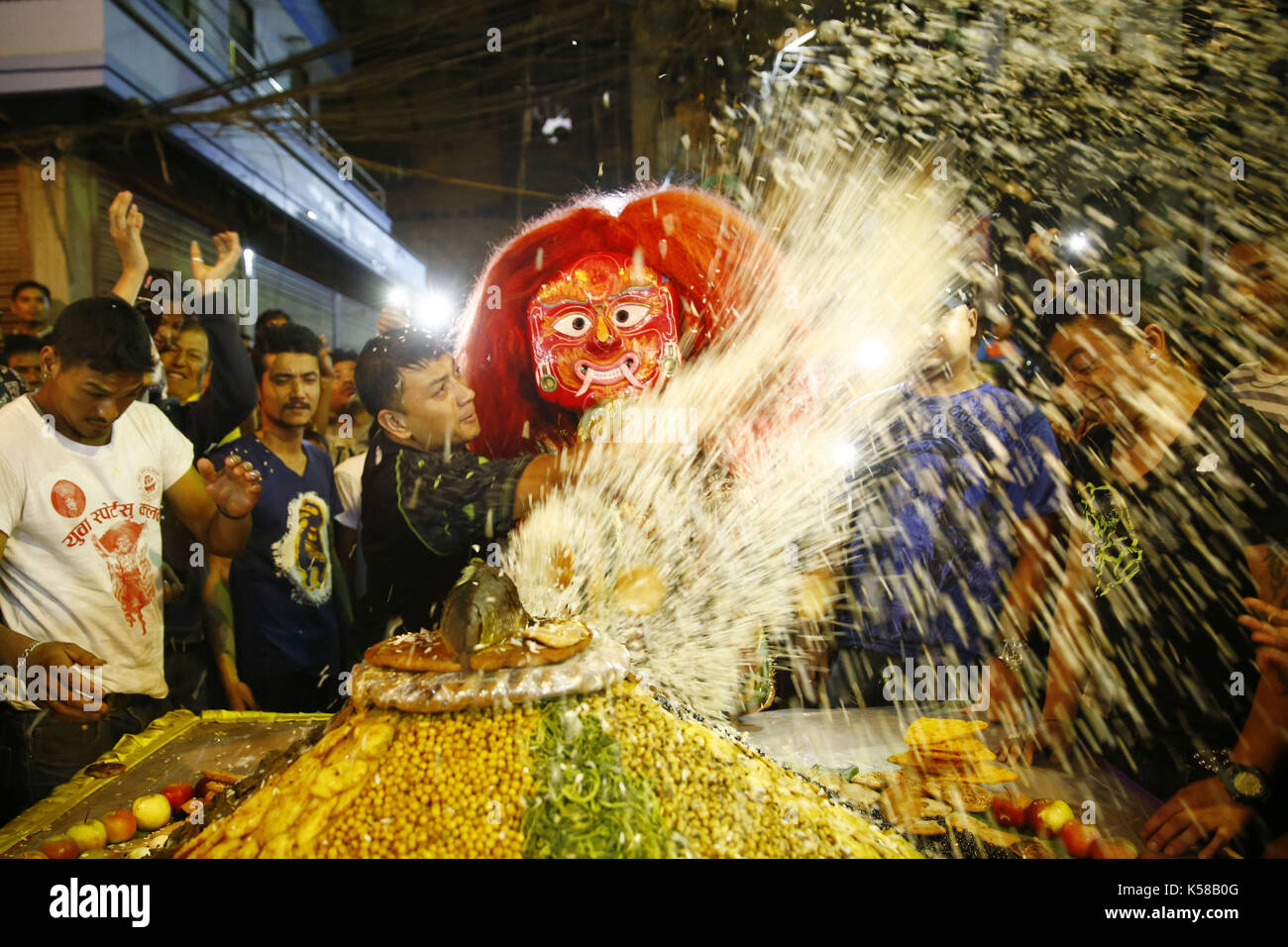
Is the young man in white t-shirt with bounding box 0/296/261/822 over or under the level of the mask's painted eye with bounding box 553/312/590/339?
under

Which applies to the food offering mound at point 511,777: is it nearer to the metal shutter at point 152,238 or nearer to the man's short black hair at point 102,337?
the man's short black hair at point 102,337

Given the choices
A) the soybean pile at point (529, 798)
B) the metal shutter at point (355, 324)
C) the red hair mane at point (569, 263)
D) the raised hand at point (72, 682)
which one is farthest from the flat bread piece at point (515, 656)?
the metal shutter at point (355, 324)

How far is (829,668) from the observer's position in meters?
3.19

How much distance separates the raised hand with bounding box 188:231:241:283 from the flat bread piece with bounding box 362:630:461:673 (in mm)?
2083

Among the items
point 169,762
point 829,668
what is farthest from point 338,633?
point 829,668

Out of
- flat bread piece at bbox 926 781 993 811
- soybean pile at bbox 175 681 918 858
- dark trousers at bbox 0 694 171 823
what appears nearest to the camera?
soybean pile at bbox 175 681 918 858

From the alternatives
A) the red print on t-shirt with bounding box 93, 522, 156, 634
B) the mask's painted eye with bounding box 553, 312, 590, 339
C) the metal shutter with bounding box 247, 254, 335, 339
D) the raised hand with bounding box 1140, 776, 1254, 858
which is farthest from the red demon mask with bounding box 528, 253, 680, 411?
the raised hand with bounding box 1140, 776, 1254, 858

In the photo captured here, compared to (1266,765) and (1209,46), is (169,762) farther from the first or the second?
(1209,46)

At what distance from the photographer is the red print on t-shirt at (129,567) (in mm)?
2639

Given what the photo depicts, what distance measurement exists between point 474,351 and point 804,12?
2123mm

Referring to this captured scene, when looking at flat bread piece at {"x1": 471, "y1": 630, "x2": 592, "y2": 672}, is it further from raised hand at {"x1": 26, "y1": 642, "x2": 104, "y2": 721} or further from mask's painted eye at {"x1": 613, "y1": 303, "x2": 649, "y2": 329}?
raised hand at {"x1": 26, "y1": 642, "x2": 104, "y2": 721}

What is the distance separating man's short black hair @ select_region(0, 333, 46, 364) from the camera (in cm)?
268

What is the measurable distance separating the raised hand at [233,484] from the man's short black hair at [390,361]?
2.99 feet
